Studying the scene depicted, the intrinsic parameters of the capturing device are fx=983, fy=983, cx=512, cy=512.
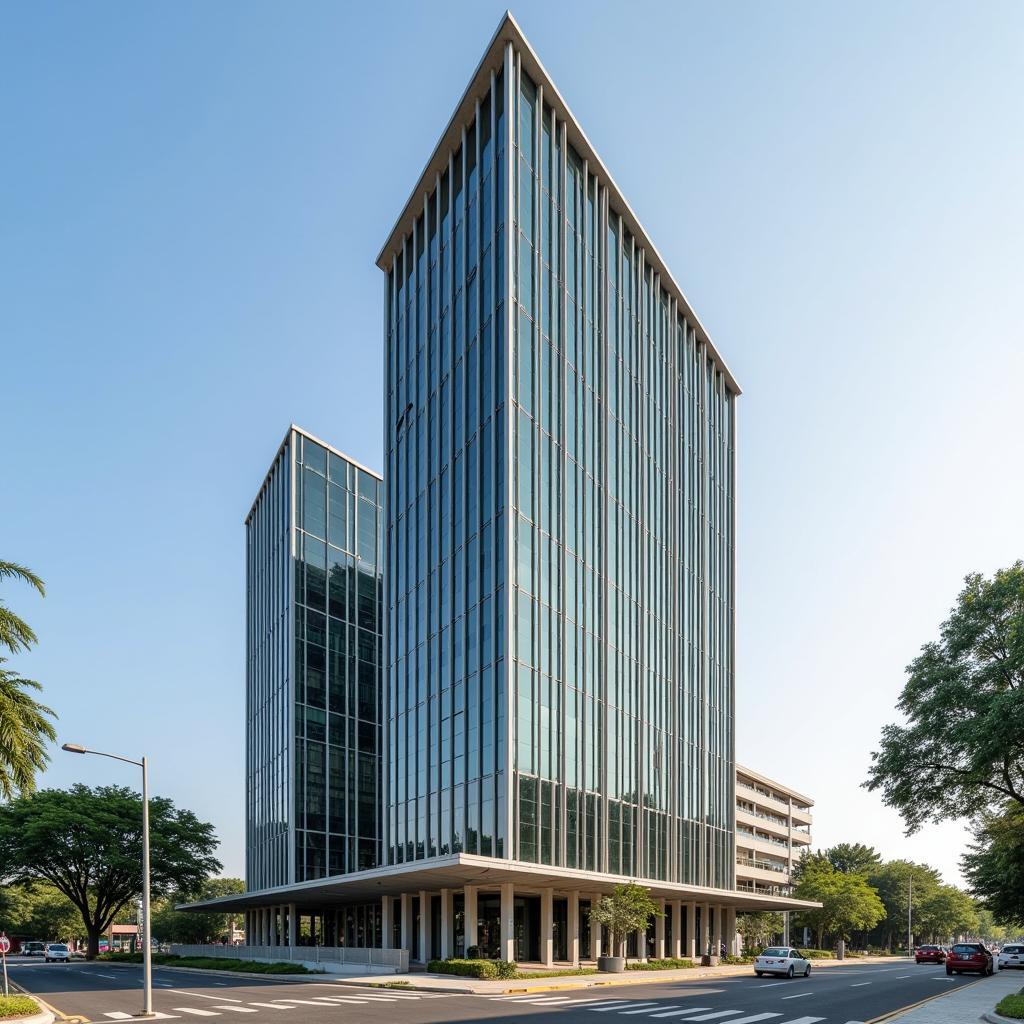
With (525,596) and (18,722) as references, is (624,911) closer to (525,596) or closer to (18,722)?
(525,596)

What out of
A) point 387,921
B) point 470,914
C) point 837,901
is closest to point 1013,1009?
point 470,914

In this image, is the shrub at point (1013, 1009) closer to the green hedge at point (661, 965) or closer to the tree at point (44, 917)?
the green hedge at point (661, 965)

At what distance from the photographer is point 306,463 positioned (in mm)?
82000

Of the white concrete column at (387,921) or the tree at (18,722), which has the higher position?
the tree at (18,722)

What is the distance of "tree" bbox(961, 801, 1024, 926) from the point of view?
145 ft

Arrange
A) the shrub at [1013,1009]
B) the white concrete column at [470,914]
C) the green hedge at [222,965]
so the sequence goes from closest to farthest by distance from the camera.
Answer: the shrub at [1013,1009] → the white concrete column at [470,914] → the green hedge at [222,965]

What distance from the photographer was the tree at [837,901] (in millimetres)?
98562

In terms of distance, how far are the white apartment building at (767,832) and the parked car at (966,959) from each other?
155 ft

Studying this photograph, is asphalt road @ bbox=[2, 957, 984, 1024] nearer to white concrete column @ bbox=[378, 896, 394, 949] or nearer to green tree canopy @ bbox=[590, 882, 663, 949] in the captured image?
green tree canopy @ bbox=[590, 882, 663, 949]

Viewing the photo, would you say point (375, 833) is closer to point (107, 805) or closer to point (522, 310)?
point (107, 805)

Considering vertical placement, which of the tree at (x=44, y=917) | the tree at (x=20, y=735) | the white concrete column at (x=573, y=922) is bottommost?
the tree at (x=44, y=917)

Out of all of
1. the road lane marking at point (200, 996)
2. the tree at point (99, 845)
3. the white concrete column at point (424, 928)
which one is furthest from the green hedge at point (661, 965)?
the tree at point (99, 845)

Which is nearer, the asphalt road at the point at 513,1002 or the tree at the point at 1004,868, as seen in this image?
the asphalt road at the point at 513,1002

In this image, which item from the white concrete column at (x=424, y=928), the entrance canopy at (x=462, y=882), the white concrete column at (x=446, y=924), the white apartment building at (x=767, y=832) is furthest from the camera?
the white apartment building at (x=767, y=832)
